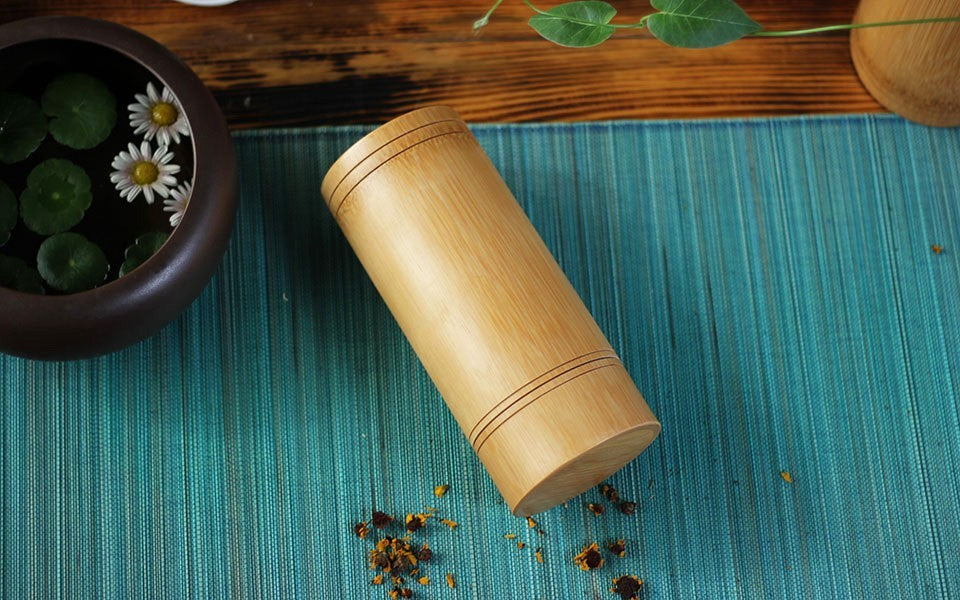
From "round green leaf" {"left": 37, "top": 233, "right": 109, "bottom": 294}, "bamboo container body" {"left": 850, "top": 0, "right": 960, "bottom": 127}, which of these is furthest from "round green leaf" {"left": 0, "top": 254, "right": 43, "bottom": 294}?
"bamboo container body" {"left": 850, "top": 0, "right": 960, "bottom": 127}

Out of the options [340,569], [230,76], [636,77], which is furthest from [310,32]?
[340,569]

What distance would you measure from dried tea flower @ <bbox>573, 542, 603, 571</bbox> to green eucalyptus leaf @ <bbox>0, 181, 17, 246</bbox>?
1.73 ft

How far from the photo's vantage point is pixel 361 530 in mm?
751

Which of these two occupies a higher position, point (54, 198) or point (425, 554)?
point (54, 198)

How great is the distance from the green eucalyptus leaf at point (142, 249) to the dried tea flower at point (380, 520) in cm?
28

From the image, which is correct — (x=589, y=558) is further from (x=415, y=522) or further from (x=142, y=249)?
(x=142, y=249)

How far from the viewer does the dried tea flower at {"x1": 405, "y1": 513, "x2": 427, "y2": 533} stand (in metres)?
0.76

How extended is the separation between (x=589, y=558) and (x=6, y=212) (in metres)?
0.54

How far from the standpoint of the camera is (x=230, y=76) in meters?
0.83

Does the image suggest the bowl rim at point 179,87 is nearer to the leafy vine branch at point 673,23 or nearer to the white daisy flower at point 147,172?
the white daisy flower at point 147,172

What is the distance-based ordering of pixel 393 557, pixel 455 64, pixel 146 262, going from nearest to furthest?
1. pixel 146 262
2. pixel 393 557
3. pixel 455 64

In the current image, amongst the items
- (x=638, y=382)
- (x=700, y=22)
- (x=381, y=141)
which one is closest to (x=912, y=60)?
(x=700, y=22)

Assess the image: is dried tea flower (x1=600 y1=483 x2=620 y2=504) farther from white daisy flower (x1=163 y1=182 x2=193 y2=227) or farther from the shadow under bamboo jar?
white daisy flower (x1=163 y1=182 x2=193 y2=227)

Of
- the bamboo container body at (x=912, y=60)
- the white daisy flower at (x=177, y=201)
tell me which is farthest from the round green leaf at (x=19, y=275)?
the bamboo container body at (x=912, y=60)
